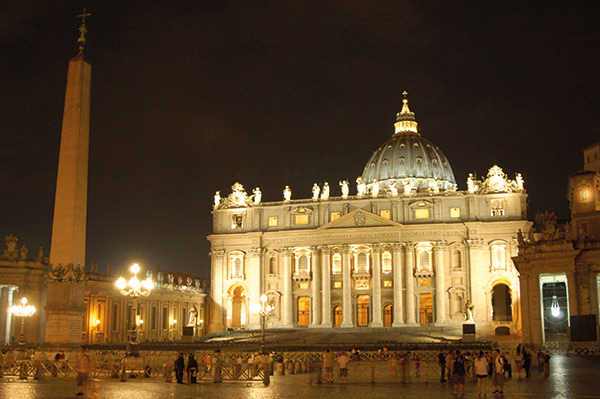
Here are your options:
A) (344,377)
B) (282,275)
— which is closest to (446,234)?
(282,275)

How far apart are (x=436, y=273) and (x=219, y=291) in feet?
81.2

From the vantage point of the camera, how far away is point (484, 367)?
73.4 ft

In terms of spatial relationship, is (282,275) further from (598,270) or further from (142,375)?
(142,375)

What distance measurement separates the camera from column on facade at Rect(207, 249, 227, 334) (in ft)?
278

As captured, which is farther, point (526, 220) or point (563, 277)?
point (526, 220)

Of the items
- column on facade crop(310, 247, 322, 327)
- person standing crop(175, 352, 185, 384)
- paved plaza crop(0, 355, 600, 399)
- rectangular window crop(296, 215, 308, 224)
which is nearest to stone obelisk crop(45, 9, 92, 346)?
paved plaza crop(0, 355, 600, 399)

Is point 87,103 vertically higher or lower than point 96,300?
higher

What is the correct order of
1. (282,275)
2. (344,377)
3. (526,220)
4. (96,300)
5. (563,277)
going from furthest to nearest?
→ (282,275) < (526,220) < (96,300) < (563,277) < (344,377)

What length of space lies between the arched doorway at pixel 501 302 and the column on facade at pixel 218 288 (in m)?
30.6

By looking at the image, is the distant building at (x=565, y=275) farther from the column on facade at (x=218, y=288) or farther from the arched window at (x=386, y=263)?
the column on facade at (x=218, y=288)

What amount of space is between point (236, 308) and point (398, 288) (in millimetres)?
20587

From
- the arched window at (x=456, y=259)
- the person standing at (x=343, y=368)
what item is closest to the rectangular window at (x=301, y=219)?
the arched window at (x=456, y=259)

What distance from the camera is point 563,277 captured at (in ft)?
144

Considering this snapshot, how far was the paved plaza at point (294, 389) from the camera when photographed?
21203mm
